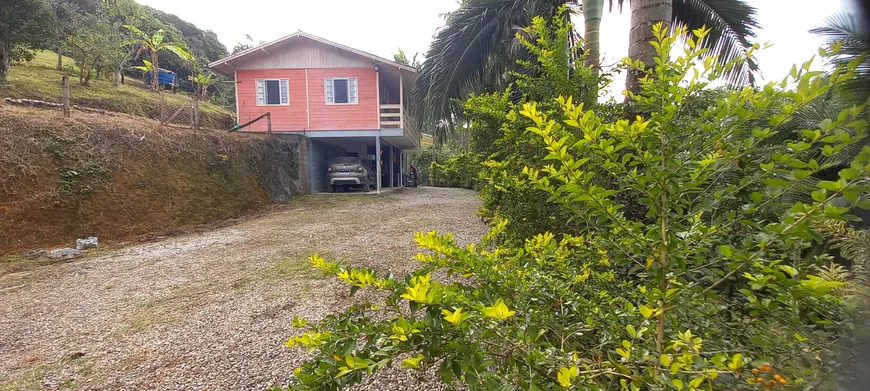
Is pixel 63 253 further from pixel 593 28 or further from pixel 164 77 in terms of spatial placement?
pixel 164 77

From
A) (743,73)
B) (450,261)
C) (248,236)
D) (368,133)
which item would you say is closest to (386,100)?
(368,133)

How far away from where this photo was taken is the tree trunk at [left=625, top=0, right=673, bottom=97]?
107 inches

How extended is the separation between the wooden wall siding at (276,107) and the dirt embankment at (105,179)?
12.5 feet

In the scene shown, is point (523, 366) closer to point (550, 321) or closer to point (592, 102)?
point (550, 321)

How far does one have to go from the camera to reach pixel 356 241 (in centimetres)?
577

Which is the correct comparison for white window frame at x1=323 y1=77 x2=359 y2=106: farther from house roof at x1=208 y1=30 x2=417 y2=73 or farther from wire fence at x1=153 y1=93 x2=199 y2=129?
wire fence at x1=153 y1=93 x2=199 y2=129

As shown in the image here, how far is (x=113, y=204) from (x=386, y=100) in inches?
433

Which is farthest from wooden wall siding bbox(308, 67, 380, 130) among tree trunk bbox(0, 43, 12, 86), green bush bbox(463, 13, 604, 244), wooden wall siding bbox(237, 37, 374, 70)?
green bush bbox(463, 13, 604, 244)

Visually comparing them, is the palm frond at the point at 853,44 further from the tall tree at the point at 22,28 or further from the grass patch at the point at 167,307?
the tall tree at the point at 22,28

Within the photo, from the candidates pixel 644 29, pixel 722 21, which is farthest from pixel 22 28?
pixel 722 21

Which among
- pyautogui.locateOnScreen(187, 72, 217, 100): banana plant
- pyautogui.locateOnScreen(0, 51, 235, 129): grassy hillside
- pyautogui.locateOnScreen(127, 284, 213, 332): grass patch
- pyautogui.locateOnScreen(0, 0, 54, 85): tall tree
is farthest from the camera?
pyautogui.locateOnScreen(187, 72, 217, 100): banana plant

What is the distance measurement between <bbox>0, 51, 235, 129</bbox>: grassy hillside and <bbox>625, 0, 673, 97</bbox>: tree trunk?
13110 mm

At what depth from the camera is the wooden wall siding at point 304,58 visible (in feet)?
41.9

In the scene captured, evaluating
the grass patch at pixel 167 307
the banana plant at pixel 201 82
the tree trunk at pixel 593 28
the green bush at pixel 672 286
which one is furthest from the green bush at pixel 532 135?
the banana plant at pixel 201 82
